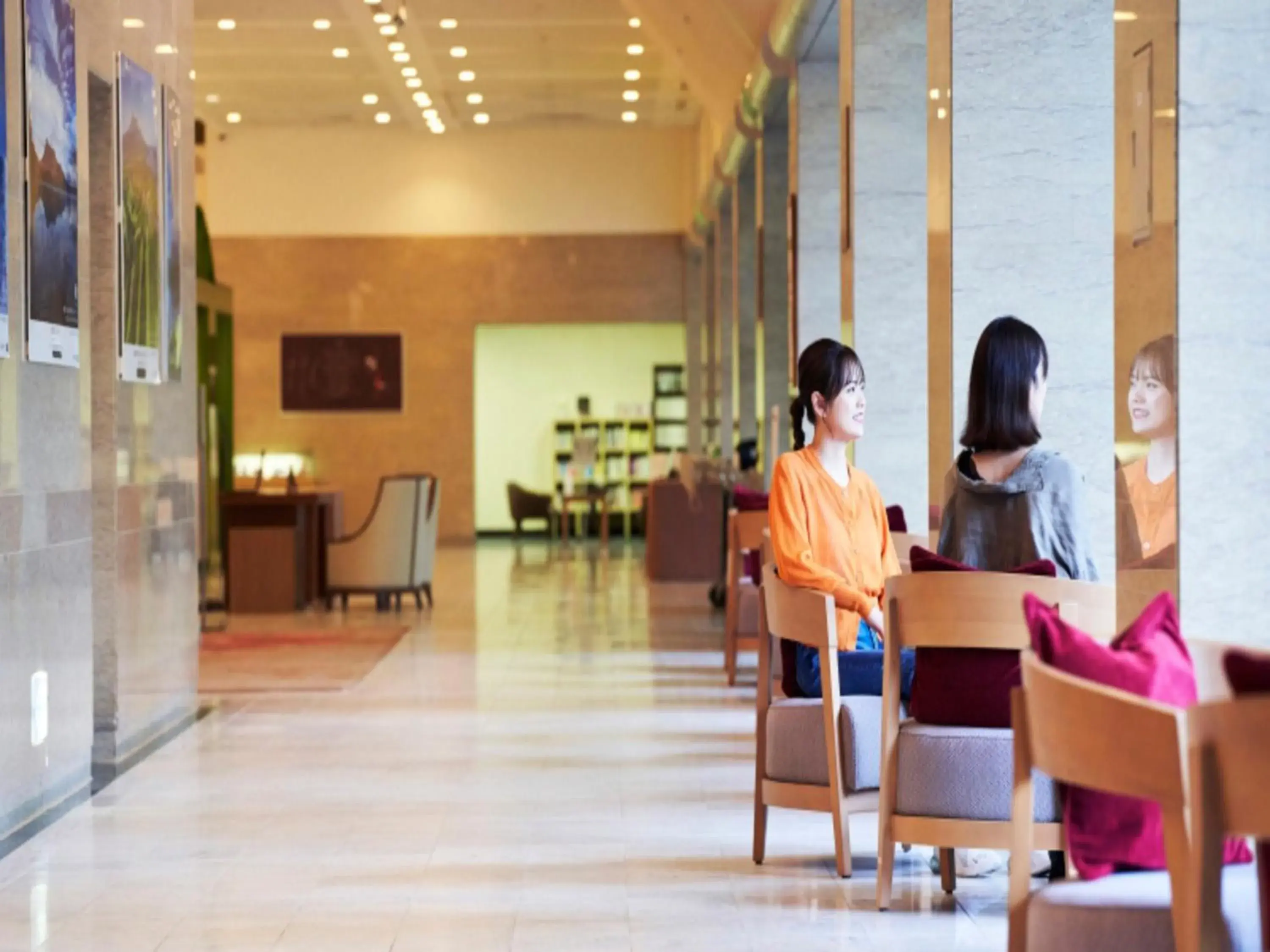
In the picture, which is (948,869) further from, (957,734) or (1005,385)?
(1005,385)

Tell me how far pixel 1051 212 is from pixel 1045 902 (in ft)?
14.2

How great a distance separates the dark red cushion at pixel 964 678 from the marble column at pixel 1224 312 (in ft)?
1.59

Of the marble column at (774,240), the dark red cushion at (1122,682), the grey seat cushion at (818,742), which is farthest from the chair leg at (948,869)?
the marble column at (774,240)

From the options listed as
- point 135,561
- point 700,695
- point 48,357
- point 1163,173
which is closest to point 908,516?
point 700,695

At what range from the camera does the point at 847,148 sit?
30.7 ft

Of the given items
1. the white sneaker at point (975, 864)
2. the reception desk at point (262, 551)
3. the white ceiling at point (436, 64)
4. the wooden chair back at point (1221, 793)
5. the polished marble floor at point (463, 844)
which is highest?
the white ceiling at point (436, 64)

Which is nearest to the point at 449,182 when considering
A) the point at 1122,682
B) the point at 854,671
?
the point at 854,671

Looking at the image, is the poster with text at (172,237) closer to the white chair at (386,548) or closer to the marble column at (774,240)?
the white chair at (386,548)

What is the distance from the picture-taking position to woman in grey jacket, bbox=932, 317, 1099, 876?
4.89 meters

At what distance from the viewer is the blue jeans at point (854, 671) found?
5.39 metres

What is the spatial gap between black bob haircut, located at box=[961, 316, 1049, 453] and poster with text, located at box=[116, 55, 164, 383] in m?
4.12

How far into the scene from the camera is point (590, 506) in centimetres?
2631

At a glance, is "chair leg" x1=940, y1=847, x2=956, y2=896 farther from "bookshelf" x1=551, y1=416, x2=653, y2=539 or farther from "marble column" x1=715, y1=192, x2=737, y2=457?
"bookshelf" x1=551, y1=416, x2=653, y2=539

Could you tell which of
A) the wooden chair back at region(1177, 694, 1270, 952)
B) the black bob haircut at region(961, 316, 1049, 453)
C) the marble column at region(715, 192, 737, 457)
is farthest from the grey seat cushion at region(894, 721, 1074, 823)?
the marble column at region(715, 192, 737, 457)
